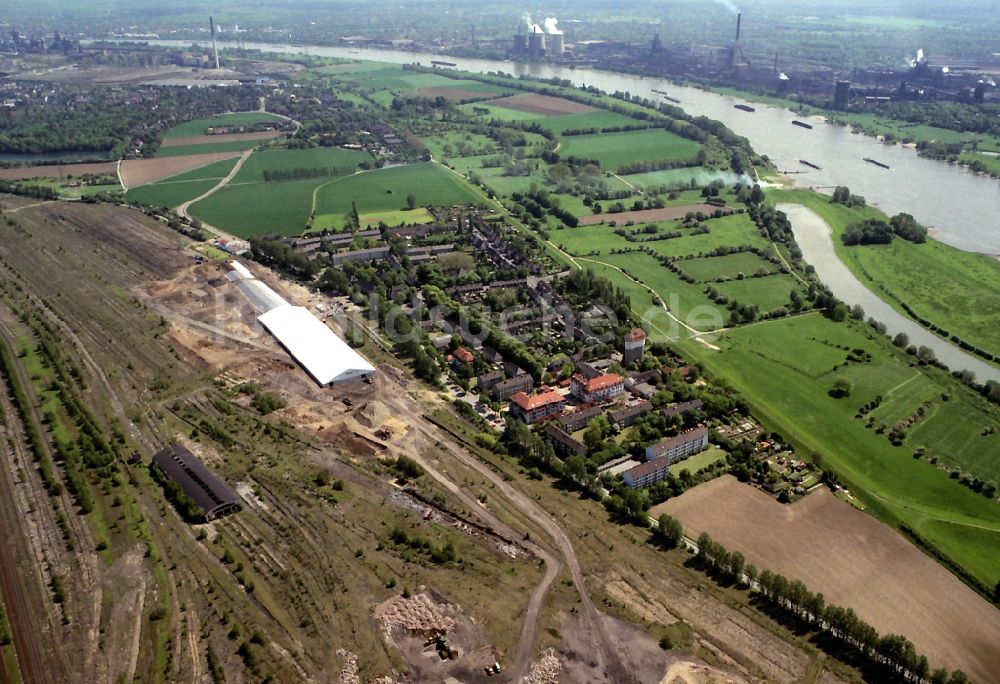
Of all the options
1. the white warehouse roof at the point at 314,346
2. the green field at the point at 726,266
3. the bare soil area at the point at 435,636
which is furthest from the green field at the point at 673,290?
the bare soil area at the point at 435,636

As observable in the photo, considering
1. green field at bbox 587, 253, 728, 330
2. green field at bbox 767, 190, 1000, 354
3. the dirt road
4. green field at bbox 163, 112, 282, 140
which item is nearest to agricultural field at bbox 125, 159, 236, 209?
green field at bbox 163, 112, 282, 140

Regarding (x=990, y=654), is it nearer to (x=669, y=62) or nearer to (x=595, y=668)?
(x=595, y=668)

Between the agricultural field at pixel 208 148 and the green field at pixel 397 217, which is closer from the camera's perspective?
the green field at pixel 397 217

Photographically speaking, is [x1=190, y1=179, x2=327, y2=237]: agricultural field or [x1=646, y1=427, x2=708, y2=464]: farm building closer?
[x1=646, y1=427, x2=708, y2=464]: farm building

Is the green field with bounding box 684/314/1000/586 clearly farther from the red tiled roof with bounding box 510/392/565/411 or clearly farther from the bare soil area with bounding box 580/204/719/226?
the bare soil area with bounding box 580/204/719/226

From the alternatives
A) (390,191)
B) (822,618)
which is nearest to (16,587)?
(822,618)

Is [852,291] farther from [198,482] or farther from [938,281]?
[198,482]

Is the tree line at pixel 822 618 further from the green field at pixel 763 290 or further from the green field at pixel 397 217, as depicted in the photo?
the green field at pixel 397 217
